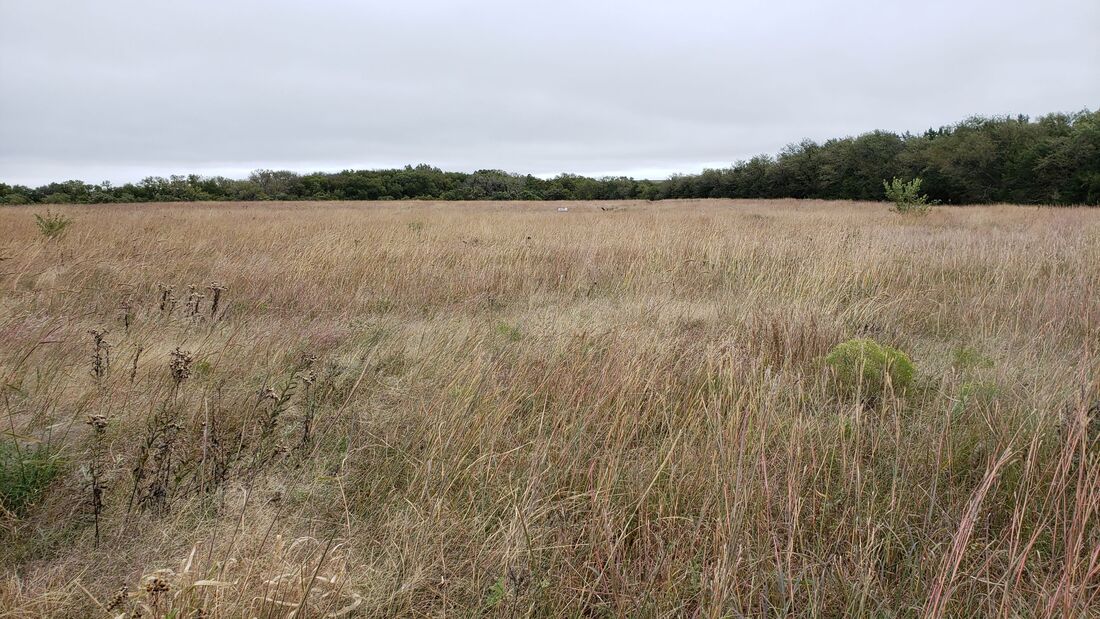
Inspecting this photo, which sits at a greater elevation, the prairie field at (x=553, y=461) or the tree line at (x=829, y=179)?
the tree line at (x=829, y=179)

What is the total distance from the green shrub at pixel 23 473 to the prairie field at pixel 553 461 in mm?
12

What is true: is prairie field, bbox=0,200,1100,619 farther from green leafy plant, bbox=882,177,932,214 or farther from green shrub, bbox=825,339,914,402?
green leafy plant, bbox=882,177,932,214

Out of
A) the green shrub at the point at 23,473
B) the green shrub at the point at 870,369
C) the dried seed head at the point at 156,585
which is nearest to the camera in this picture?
the dried seed head at the point at 156,585

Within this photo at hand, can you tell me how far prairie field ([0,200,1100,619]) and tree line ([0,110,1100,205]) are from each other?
3515 centimetres

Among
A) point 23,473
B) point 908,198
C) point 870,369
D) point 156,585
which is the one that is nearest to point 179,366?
point 23,473

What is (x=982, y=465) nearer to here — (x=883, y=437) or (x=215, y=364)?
(x=883, y=437)

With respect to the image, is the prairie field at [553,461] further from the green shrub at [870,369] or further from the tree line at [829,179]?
the tree line at [829,179]

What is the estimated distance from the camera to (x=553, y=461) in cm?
215

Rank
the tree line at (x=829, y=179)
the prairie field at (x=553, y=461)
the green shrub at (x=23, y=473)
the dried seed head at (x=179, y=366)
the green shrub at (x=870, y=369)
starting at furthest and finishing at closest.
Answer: the tree line at (x=829, y=179) < the green shrub at (x=870, y=369) < the dried seed head at (x=179, y=366) < the green shrub at (x=23, y=473) < the prairie field at (x=553, y=461)

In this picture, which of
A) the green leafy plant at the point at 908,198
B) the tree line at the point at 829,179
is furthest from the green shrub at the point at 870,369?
the tree line at the point at 829,179

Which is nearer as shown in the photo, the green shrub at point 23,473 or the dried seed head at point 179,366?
the green shrub at point 23,473

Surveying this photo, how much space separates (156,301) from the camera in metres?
4.93

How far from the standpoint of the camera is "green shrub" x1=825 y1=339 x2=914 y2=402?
9.30 ft

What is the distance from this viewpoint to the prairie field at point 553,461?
1.51 metres
